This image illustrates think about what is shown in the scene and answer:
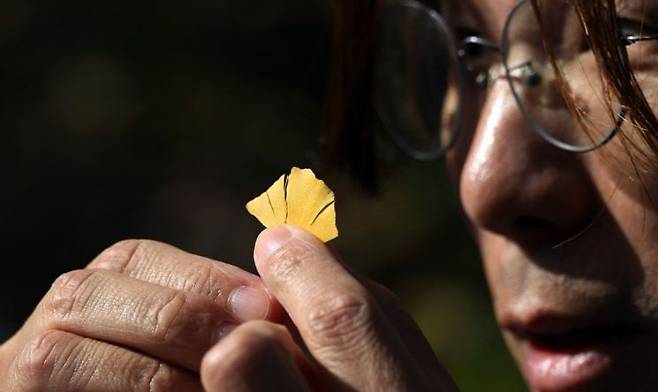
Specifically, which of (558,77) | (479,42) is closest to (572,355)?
(558,77)

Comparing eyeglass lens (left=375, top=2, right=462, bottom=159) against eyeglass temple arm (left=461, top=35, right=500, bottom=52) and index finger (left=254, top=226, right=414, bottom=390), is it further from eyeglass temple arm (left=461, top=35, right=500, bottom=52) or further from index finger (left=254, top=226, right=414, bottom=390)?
index finger (left=254, top=226, right=414, bottom=390)

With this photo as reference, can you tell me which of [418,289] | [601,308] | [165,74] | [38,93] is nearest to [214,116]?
[165,74]

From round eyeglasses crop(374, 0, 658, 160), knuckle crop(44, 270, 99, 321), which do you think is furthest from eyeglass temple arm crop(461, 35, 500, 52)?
knuckle crop(44, 270, 99, 321)

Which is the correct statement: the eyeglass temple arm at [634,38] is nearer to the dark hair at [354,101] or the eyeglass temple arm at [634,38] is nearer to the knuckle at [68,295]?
the dark hair at [354,101]

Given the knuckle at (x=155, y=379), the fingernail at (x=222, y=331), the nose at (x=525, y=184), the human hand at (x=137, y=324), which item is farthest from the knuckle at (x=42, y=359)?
the nose at (x=525, y=184)

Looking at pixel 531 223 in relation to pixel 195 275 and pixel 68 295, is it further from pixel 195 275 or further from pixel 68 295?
pixel 68 295
